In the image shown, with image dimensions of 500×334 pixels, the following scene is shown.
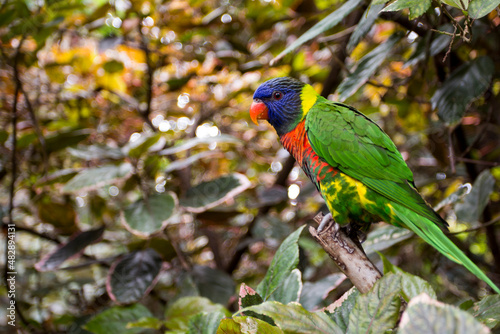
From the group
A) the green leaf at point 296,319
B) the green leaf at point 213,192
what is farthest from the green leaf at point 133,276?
the green leaf at point 296,319

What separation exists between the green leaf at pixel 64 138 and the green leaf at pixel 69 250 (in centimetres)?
48

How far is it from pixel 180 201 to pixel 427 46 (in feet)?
4.12

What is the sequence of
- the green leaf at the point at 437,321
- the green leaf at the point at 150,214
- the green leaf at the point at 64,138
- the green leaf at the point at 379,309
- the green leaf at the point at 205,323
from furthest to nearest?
the green leaf at the point at 64,138, the green leaf at the point at 150,214, the green leaf at the point at 205,323, the green leaf at the point at 379,309, the green leaf at the point at 437,321

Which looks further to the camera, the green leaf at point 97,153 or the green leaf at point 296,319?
the green leaf at point 97,153

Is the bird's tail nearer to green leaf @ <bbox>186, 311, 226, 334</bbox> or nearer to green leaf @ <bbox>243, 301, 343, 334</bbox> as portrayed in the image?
green leaf @ <bbox>243, 301, 343, 334</bbox>

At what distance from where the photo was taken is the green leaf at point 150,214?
1.55 metres

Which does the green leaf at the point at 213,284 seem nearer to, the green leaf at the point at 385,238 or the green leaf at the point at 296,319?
the green leaf at the point at 385,238

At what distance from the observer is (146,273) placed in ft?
5.43

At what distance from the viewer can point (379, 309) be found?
66 centimetres

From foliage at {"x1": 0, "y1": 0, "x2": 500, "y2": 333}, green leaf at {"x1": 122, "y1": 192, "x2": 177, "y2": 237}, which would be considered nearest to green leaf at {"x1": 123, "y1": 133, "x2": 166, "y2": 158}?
foliage at {"x1": 0, "y1": 0, "x2": 500, "y2": 333}

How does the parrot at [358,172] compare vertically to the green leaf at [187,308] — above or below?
above

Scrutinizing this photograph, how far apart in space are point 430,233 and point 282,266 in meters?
0.47

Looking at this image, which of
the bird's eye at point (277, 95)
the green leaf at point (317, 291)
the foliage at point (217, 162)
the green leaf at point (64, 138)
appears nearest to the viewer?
the foliage at point (217, 162)

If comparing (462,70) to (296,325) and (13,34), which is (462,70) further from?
(13,34)
